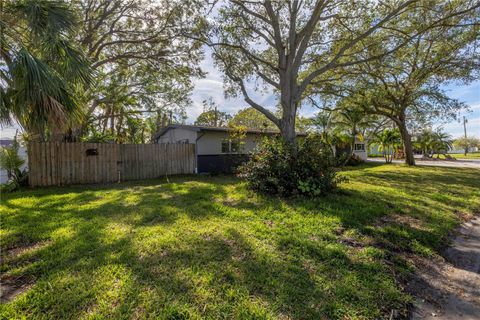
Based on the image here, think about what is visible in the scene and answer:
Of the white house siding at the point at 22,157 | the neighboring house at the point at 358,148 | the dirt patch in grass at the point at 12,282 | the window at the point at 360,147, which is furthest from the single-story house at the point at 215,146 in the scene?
the window at the point at 360,147

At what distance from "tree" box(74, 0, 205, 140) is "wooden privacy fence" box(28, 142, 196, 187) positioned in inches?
65.4

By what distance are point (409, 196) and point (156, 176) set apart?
33.6 ft

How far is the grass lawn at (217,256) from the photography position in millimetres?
2191

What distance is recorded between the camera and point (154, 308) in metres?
2.12

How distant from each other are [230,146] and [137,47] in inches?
293

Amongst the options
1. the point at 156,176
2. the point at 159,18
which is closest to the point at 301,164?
the point at 156,176

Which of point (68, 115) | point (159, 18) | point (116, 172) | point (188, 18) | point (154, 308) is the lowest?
point (154, 308)

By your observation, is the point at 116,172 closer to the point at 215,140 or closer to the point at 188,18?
the point at 215,140

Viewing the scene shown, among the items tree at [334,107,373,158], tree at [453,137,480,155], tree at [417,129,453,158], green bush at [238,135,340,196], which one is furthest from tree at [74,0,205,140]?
tree at [453,137,480,155]

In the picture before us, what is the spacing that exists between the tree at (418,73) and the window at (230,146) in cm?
686

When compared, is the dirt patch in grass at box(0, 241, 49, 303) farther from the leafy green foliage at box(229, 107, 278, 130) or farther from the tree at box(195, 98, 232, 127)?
the tree at box(195, 98, 232, 127)

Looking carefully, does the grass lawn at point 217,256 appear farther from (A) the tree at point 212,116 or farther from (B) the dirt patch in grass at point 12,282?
(A) the tree at point 212,116

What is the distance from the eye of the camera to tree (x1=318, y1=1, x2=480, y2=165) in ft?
34.1

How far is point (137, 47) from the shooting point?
40.3 feet
